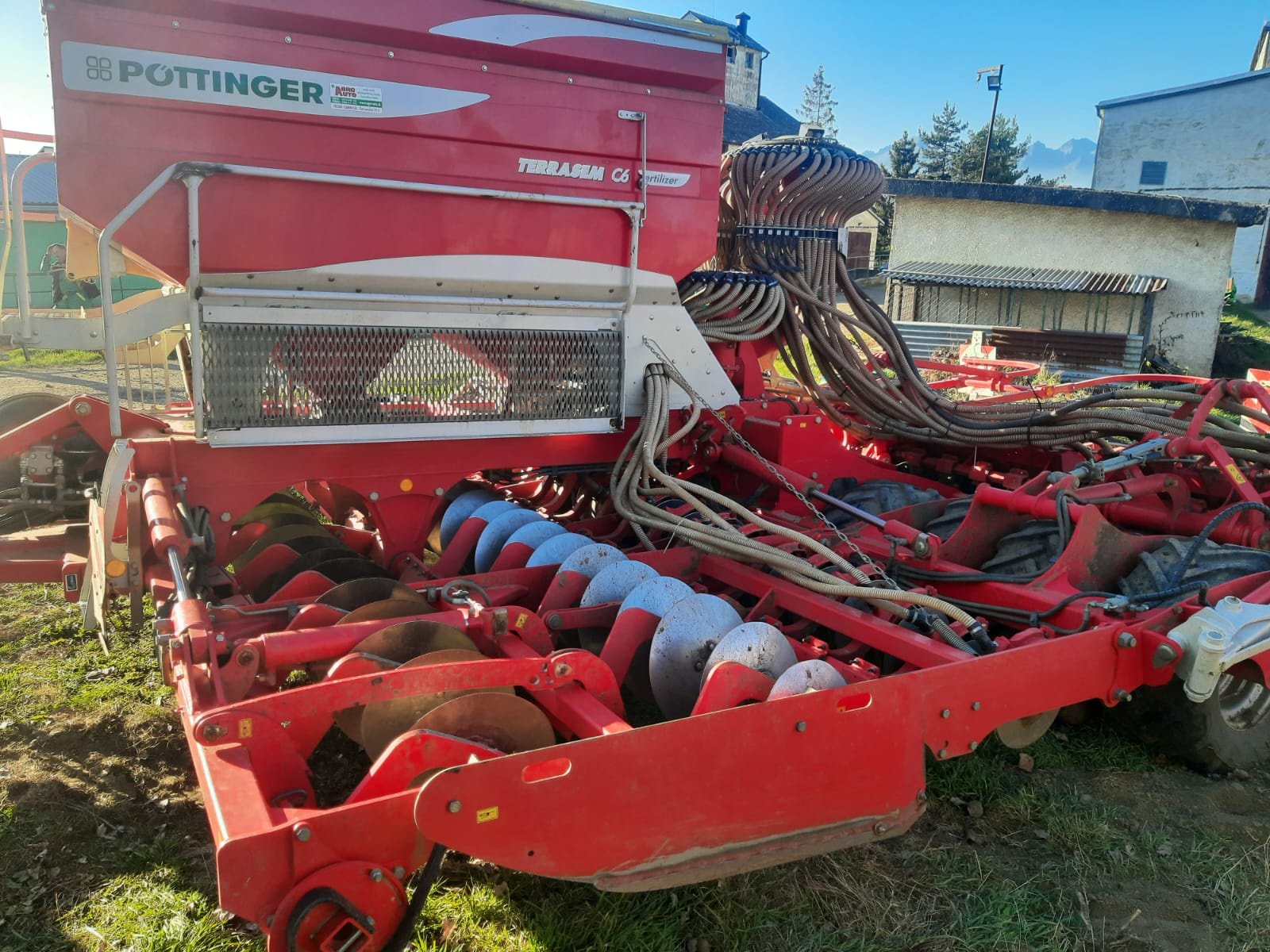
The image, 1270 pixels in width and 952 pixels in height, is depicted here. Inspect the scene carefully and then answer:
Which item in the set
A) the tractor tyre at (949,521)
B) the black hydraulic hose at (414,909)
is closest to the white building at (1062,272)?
the tractor tyre at (949,521)

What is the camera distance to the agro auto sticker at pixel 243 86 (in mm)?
3092

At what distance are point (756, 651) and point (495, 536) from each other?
152cm

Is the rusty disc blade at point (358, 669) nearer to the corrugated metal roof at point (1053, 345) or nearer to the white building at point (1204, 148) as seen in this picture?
the corrugated metal roof at point (1053, 345)

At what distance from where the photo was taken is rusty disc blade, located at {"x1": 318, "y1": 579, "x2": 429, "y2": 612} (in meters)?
2.91

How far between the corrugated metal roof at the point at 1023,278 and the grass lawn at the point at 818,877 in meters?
16.0

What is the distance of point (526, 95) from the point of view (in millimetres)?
3719

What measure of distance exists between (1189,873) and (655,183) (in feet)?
10.1

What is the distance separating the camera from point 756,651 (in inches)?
103

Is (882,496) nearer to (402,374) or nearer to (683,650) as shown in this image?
(683,650)

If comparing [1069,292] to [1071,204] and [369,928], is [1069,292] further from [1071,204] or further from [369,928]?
[369,928]

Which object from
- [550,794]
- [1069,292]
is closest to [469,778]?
[550,794]

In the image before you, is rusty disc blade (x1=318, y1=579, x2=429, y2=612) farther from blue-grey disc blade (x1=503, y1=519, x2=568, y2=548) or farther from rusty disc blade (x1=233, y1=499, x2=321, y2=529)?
rusty disc blade (x1=233, y1=499, x2=321, y2=529)

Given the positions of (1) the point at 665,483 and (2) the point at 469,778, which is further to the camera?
(1) the point at 665,483

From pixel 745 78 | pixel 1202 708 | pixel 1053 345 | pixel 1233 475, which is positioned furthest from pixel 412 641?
pixel 745 78
